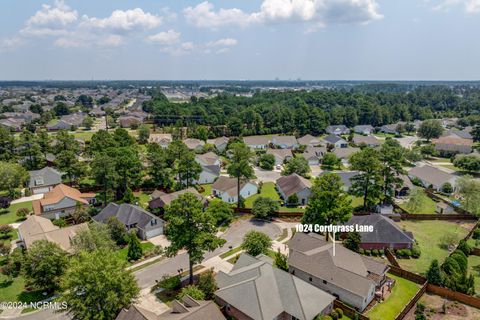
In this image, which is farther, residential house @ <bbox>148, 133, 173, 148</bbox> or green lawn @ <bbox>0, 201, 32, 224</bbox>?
residential house @ <bbox>148, 133, 173, 148</bbox>

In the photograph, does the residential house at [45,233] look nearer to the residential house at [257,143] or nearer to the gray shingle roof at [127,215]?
the gray shingle roof at [127,215]

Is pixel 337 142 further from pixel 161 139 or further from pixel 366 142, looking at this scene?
pixel 161 139

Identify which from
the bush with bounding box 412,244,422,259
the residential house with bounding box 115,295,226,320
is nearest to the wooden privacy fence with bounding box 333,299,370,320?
the residential house with bounding box 115,295,226,320

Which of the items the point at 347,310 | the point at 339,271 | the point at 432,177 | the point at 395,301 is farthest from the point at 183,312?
the point at 432,177

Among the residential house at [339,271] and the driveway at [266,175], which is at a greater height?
the residential house at [339,271]

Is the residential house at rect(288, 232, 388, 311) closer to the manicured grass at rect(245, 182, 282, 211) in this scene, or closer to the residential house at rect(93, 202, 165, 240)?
the residential house at rect(93, 202, 165, 240)

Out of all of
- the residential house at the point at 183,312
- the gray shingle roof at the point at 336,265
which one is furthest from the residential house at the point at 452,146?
the residential house at the point at 183,312
